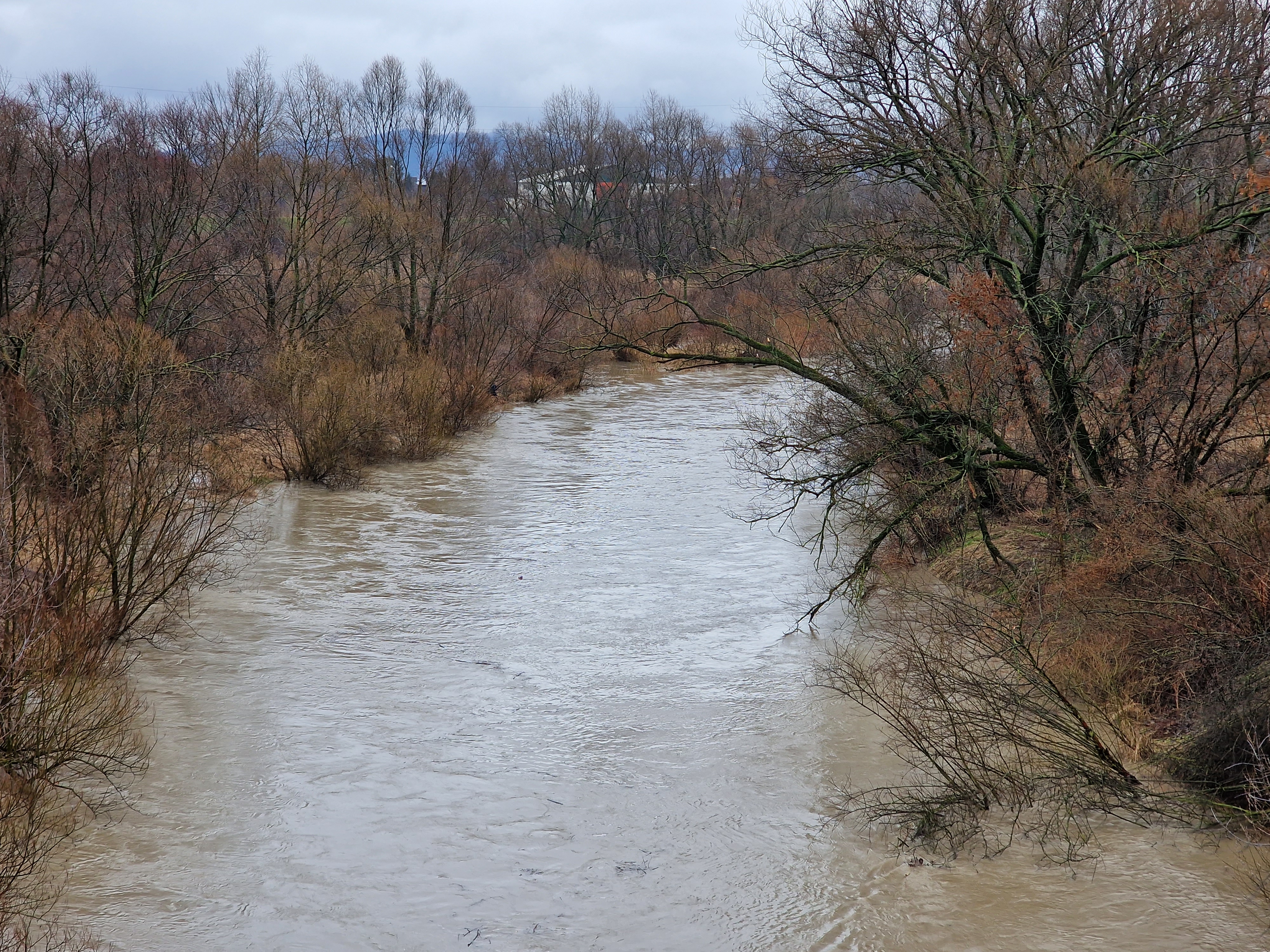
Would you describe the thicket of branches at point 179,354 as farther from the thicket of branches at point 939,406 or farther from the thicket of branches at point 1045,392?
the thicket of branches at point 1045,392

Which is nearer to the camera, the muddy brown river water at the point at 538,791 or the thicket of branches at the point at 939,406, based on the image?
the muddy brown river water at the point at 538,791

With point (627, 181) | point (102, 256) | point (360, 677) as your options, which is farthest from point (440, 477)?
point (627, 181)

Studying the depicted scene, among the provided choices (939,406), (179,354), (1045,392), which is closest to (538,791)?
(939,406)

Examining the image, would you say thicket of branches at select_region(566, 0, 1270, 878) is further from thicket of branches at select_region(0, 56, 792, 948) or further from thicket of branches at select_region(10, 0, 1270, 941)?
thicket of branches at select_region(0, 56, 792, 948)

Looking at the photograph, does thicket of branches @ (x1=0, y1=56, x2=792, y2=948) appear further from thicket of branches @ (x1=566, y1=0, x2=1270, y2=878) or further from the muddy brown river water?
thicket of branches @ (x1=566, y1=0, x2=1270, y2=878)

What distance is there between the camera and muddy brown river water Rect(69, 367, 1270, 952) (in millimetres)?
6238

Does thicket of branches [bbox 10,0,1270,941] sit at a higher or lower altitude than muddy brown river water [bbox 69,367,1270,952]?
higher

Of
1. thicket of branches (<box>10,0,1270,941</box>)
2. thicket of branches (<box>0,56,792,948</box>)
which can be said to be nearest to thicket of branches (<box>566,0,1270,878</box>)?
thicket of branches (<box>10,0,1270,941</box>)

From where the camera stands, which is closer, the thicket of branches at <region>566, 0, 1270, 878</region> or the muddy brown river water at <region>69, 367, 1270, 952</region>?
the muddy brown river water at <region>69, 367, 1270, 952</region>

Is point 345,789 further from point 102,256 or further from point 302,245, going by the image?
point 302,245

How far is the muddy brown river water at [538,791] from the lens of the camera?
246 inches

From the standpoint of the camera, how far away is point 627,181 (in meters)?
58.6

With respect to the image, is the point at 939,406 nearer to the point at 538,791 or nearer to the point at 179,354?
the point at 538,791

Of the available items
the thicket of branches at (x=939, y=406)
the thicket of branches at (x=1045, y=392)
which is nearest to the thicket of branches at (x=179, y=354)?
the thicket of branches at (x=939, y=406)
